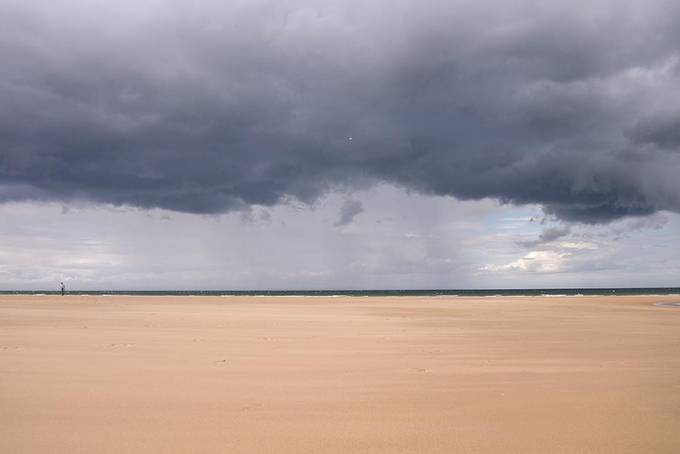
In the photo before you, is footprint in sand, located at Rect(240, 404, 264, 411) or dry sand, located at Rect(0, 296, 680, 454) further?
footprint in sand, located at Rect(240, 404, 264, 411)

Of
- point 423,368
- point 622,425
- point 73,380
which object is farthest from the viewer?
point 423,368

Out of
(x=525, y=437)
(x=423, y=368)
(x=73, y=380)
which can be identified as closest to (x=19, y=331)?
(x=73, y=380)

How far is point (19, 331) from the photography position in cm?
1922

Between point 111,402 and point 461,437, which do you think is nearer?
point 461,437

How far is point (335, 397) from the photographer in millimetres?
8750

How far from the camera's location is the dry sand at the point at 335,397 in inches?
252

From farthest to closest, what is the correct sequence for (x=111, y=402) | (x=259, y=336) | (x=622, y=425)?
(x=259, y=336), (x=111, y=402), (x=622, y=425)

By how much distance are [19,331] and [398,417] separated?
17.5 meters

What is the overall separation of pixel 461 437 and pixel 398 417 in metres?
1.17

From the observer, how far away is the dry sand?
6402 millimetres

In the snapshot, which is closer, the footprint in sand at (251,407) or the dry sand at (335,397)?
the dry sand at (335,397)

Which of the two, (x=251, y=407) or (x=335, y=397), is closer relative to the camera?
(x=251, y=407)

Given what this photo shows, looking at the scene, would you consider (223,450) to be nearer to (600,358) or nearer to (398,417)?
(398,417)

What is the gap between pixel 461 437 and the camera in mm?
6566
